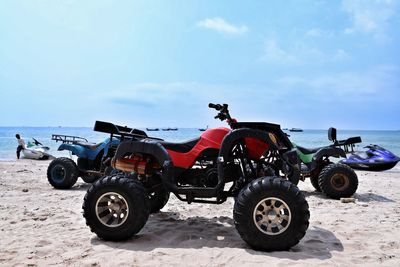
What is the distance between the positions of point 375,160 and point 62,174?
451 inches

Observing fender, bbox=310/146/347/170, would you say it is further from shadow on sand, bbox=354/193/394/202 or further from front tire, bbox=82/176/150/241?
front tire, bbox=82/176/150/241

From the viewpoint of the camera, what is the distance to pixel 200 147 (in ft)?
16.6

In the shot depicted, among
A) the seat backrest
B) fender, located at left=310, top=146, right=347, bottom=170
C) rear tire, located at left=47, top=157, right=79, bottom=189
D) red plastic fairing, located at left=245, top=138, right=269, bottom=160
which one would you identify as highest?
the seat backrest

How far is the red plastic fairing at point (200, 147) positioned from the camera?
502 centimetres

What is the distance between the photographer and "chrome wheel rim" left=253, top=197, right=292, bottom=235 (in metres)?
4.30

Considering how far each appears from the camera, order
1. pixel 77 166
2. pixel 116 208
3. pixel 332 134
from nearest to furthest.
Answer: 1. pixel 116 208
2. pixel 332 134
3. pixel 77 166

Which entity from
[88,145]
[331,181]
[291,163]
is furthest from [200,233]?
[88,145]

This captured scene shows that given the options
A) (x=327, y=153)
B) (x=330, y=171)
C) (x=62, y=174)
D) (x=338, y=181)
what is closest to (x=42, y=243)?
(x=62, y=174)

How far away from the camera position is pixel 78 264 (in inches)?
150

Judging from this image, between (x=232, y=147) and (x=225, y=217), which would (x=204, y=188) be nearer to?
(x=232, y=147)

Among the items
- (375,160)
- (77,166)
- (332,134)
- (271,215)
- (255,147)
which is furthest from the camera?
(375,160)

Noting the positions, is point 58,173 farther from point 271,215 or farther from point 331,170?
point 271,215

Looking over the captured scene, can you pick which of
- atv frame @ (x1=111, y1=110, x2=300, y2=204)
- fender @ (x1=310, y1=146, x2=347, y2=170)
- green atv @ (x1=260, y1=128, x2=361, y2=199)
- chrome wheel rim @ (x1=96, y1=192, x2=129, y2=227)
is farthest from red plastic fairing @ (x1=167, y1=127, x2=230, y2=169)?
fender @ (x1=310, y1=146, x2=347, y2=170)

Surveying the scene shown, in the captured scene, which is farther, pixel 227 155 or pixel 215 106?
pixel 215 106
